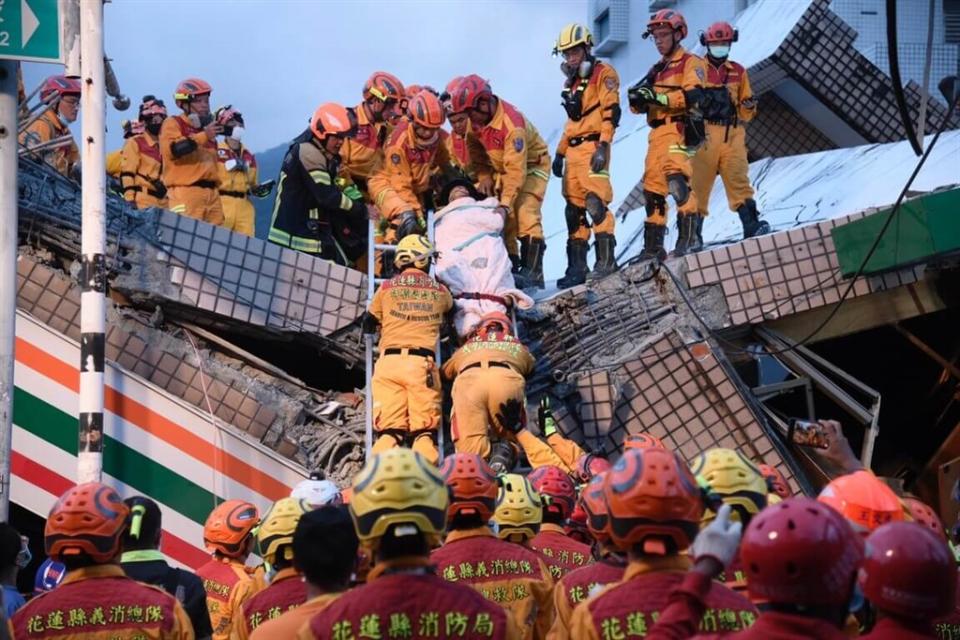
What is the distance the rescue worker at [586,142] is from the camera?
12.4 metres

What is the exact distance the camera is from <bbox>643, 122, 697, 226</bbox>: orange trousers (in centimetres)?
1233

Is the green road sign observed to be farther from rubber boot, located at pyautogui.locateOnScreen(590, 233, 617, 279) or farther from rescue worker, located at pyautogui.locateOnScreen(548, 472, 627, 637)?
rubber boot, located at pyautogui.locateOnScreen(590, 233, 617, 279)

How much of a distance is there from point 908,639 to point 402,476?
144 centimetres

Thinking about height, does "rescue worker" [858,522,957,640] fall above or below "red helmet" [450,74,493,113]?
below

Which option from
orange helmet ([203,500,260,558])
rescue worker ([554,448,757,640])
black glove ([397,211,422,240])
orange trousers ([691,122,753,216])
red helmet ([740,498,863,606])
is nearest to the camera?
red helmet ([740,498,863,606])

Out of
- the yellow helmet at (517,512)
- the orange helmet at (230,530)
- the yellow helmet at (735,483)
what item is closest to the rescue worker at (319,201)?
the orange helmet at (230,530)

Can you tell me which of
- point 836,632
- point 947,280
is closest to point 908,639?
point 836,632

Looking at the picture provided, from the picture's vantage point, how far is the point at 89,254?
30.0 ft

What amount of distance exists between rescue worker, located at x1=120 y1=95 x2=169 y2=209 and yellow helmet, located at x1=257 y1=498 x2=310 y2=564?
8.78m

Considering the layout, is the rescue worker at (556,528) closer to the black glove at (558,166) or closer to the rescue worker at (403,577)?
the rescue worker at (403,577)

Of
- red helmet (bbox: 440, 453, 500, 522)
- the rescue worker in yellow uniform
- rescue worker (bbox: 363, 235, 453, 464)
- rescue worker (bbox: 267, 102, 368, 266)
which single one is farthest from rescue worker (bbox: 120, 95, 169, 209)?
red helmet (bbox: 440, 453, 500, 522)

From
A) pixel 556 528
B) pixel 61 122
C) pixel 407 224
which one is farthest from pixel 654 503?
pixel 61 122

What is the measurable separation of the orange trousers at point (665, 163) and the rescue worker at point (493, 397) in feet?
8.28

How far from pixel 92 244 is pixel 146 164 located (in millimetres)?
5658
